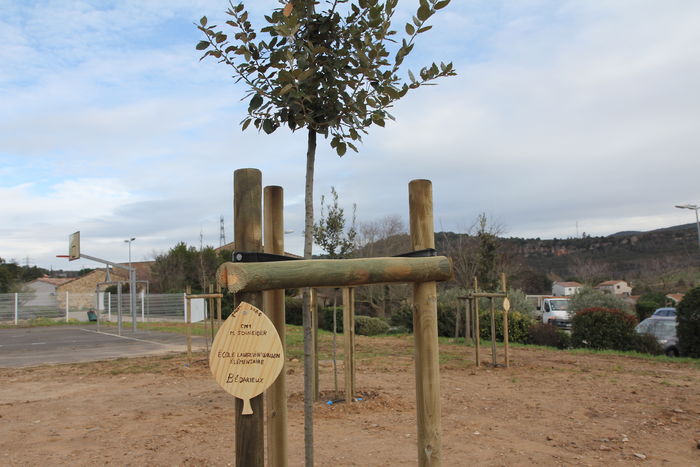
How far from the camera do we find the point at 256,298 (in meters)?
2.33

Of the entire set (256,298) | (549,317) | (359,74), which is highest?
(359,74)

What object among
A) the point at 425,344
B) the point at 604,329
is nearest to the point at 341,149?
the point at 425,344

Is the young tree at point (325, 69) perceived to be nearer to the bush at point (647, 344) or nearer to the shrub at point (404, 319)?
the bush at point (647, 344)

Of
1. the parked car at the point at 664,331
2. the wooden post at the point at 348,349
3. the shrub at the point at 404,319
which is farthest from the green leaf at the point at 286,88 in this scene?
the shrub at the point at 404,319

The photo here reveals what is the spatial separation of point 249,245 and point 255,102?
0.88 meters

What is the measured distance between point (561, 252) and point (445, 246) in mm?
37524

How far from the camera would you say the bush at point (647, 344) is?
1262cm

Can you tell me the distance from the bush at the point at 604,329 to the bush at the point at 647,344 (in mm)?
86

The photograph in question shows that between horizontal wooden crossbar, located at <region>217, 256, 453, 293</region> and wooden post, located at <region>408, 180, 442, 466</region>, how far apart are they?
11 cm

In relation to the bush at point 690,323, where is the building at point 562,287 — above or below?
below

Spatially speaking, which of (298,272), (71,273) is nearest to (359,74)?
(298,272)

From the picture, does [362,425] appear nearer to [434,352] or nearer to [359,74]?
[434,352]

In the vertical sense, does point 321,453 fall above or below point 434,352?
below

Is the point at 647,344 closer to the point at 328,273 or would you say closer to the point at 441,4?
the point at 441,4
